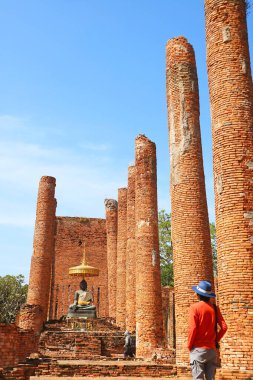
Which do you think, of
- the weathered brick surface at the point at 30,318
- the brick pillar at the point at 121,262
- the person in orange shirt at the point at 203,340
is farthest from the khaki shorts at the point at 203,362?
the brick pillar at the point at 121,262

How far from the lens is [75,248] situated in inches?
1227

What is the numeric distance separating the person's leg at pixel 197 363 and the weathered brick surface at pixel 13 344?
6053mm

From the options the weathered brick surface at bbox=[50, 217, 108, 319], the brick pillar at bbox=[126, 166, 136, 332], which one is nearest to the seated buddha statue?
the brick pillar at bbox=[126, 166, 136, 332]

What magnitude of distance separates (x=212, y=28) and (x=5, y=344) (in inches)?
308

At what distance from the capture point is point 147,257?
15727 mm

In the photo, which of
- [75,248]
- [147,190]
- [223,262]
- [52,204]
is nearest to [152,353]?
[147,190]

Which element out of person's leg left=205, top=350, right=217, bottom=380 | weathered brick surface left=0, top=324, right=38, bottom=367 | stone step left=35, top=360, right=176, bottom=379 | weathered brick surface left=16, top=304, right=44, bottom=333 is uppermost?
weathered brick surface left=16, top=304, right=44, bottom=333

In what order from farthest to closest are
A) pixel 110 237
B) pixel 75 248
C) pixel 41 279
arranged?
pixel 75 248 → pixel 110 237 → pixel 41 279

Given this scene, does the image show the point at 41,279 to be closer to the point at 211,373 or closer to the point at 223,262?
the point at 223,262

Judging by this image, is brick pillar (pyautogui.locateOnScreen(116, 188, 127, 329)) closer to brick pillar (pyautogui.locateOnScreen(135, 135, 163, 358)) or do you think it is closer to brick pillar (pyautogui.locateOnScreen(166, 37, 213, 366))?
brick pillar (pyautogui.locateOnScreen(135, 135, 163, 358))

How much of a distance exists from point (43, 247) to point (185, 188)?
13482 millimetres

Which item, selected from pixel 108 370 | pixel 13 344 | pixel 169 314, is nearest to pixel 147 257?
pixel 108 370

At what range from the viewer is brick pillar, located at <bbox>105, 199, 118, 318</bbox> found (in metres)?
26.2

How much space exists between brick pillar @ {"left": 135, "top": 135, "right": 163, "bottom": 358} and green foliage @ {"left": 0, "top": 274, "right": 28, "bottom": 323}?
85.7 feet
